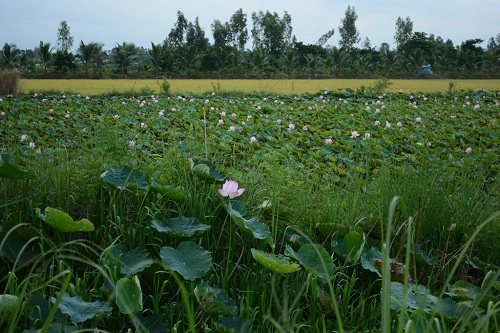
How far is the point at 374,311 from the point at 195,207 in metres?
0.64

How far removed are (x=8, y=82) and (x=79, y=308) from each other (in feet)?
28.3

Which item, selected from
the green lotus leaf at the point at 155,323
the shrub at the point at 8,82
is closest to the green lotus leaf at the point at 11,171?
the green lotus leaf at the point at 155,323

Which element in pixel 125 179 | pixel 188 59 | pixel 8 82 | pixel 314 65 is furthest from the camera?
pixel 314 65

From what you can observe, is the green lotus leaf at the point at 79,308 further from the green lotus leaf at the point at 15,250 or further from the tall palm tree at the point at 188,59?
the tall palm tree at the point at 188,59

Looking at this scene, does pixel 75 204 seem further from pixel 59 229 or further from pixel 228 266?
pixel 228 266

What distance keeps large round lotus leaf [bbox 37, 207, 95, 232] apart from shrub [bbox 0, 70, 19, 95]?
27.2 ft

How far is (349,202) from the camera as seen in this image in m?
1.89

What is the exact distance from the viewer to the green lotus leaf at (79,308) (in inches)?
43.2

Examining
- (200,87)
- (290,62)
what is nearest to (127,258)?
(200,87)

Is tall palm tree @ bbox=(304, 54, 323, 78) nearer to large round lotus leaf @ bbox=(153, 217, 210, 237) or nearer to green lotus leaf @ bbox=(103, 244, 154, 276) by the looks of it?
large round lotus leaf @ bbox=(153, 217, 210, 237)

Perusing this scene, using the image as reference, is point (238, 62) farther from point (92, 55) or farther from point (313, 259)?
point (313, 259)

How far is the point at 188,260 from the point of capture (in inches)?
52.1

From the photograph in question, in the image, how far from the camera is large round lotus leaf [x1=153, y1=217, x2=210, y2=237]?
1.40 m

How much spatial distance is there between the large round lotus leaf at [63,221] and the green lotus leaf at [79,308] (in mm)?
219
